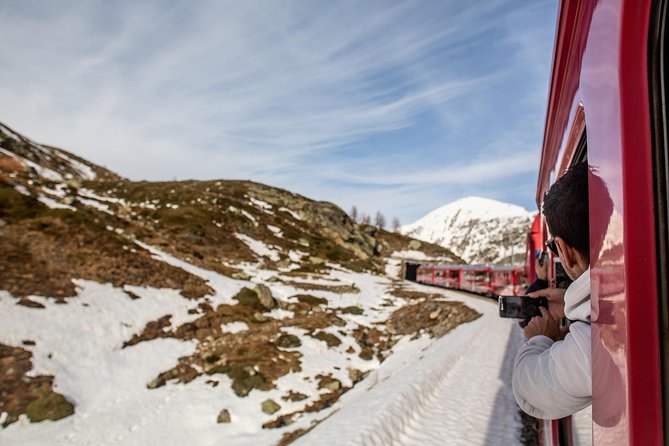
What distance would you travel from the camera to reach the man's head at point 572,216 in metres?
1.55

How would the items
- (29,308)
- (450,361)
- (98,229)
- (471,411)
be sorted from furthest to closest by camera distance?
(98,229) < (29,308) < (450,361) < (471,411)

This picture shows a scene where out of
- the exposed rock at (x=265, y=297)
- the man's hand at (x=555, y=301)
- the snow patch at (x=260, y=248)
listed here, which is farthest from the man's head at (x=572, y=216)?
the snow patch at (x=260, y=248)

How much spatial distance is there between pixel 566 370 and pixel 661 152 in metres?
0.83

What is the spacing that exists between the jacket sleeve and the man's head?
0.30 m

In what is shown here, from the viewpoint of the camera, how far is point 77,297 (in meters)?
18.0

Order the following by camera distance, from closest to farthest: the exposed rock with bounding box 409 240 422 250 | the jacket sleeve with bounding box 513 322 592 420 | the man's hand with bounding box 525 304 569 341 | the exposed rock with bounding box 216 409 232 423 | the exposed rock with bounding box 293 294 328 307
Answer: the jacket sleeve with bounding box 513 322 592 420 < the man's hand with bounding box 525 304 569 341 < the exposed rock with bounding box 216 409 232 423 < the exposed rock with bounding box 293 294 328 307 < the exposed rock with bounding box 409 240 422 250

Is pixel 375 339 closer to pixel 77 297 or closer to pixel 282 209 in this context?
pixel 77 297

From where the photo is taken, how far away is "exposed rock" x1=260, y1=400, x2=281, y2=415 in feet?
41.9

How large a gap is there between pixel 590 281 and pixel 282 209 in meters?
70.0

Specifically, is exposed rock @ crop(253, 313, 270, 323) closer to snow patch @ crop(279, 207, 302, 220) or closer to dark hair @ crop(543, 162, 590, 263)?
dark hair @ crop(543, 162, 590, 263)

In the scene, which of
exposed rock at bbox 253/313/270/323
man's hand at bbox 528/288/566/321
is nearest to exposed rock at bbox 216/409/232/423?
exposed rock at bbox 253/313/270/323

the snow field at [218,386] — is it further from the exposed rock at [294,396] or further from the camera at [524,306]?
the camera at [524,306]

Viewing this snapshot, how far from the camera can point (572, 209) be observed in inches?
61.8

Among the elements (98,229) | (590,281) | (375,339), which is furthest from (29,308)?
(590,281)
